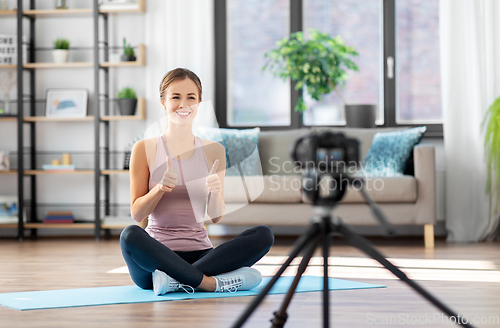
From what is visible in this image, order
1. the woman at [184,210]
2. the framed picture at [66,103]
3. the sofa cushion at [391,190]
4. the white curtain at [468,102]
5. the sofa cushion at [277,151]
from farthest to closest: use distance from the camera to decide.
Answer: the framed picture at [66,103]
the sofa cushion at [277,151]
the white curtain at [468,102]
the sofa cushion at [391,190]
the woman at [184,210]

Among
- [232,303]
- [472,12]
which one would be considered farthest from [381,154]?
[232,303]

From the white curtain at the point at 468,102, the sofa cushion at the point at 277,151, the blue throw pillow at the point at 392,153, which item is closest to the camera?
the blue throw pillow at the point at 392,153

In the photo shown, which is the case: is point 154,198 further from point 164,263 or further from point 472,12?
point 472,12

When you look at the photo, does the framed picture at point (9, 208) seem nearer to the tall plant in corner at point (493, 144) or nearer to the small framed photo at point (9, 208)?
the small framed photo at point (9, 208)

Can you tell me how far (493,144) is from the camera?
346 cm

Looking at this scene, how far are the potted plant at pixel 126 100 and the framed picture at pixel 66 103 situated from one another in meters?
0.32

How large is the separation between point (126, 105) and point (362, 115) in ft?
5.61

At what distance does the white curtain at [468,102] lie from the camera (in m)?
3.63

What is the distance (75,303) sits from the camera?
1.71 m

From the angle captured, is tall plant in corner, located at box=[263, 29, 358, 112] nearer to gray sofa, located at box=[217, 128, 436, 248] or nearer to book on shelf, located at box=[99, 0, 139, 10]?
gray sofa, located at box=[217, 128, 436, 248]

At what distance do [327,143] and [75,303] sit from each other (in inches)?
46.5

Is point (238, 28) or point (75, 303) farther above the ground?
point (238, 28)

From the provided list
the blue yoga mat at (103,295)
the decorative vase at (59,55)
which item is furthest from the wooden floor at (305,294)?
the decorative vase at (59,55)

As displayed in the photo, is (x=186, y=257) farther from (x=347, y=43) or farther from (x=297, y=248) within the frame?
(x=347, y=43)
